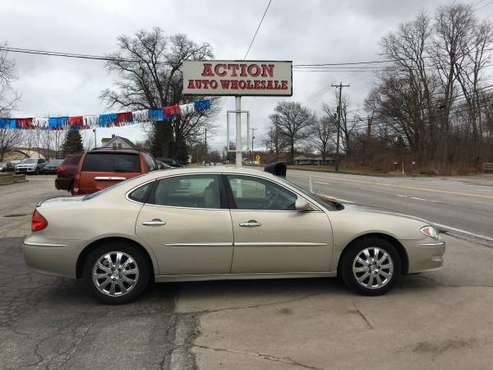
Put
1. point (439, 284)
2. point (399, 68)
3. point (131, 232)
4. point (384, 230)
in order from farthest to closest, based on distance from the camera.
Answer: point (399, 68) → point (439, 284) → point (384, 230) → point (131, 232)

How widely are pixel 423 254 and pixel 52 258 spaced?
4100 millimetres

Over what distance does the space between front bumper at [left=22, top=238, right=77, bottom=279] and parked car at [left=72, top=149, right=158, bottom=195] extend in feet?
13.7

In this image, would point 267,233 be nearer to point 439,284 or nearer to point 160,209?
point 160,209

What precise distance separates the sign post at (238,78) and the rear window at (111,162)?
4.42 meters

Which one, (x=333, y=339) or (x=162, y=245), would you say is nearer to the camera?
(x=333, y=339)

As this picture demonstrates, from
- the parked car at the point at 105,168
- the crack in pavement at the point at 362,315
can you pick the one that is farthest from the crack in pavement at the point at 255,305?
the parked car at the point at 105,168

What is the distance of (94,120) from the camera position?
22.3 meters

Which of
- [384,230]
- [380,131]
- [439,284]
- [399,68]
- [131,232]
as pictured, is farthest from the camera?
[380,131]

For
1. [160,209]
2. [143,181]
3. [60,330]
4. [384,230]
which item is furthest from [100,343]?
[384,230]

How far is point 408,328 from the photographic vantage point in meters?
4.02

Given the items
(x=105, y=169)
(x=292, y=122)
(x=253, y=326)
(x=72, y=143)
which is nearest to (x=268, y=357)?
(x=253, y=326)

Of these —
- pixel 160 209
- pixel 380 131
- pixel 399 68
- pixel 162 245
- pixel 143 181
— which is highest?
pixel 399 68

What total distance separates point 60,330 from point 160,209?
1.51m

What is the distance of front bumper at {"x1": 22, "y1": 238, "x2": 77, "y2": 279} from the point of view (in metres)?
4.57
